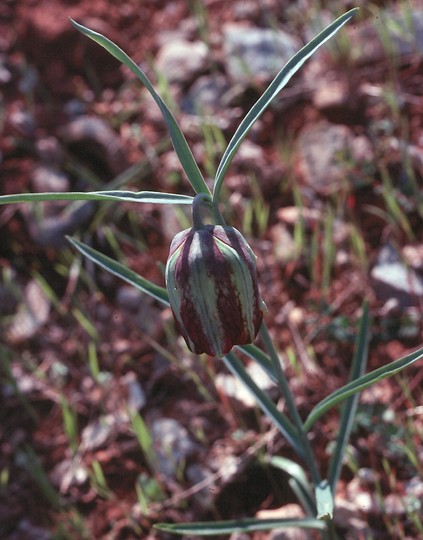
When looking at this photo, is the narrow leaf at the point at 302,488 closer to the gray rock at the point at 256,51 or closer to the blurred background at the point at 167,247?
the blurred background at the point at 167,247

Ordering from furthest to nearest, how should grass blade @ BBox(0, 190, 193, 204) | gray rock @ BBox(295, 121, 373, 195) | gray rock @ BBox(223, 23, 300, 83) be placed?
gray rock @ BBox(223, 23, 300, 83) → gray rock @ BBox(295, 121, 373, 195) → grass blade @ BBox(0, 190, 193, 204)

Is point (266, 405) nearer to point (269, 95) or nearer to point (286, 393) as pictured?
point (286, 393)

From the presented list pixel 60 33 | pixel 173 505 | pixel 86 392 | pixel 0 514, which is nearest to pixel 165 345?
pixel 86 392

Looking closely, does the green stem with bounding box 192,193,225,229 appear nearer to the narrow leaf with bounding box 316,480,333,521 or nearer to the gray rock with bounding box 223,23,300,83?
the narrow leaf with bounding box 316,480,333,521

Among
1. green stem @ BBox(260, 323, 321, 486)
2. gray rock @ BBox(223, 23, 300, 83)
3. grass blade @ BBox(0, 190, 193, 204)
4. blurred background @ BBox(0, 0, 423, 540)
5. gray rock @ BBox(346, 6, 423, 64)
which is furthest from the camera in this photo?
gray rock @ BBox(223, 23, 300, 83)

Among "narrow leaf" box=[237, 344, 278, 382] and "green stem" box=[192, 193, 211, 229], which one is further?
"narrow leaf" box=[237, 344, 278, 382]

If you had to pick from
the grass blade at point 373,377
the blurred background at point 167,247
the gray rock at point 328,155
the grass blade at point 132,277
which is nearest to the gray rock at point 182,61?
the blurred background at point 167,247

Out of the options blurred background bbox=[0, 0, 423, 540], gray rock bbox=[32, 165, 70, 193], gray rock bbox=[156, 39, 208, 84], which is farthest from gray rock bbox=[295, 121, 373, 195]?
gray rock bbox=[32, 165, 70, 193]
